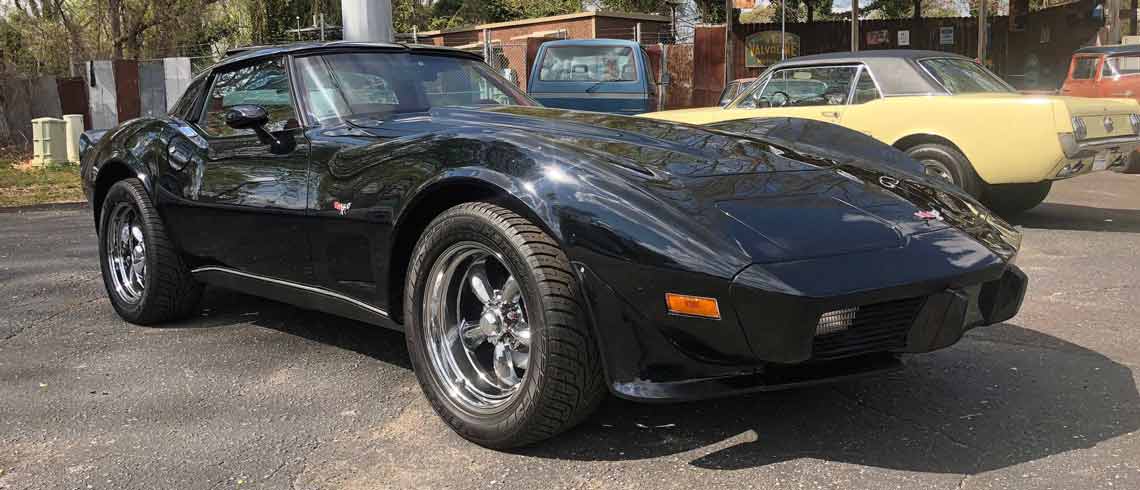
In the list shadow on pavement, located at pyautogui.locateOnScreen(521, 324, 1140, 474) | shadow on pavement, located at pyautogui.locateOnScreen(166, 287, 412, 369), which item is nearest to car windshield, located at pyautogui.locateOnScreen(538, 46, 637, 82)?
shadow on pavement, located at pyautogui.locateOnScreen(166, 287, 412, 369)

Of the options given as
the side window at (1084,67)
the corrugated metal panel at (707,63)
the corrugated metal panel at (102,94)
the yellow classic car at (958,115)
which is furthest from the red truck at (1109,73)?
the corrugated metal panel at (102,94)

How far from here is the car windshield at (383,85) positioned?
12.2ft

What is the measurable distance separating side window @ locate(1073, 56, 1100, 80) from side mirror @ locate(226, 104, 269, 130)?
1258 cm

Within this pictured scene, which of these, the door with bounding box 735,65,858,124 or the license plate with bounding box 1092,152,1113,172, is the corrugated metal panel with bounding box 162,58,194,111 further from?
the license plate with bounding box 1092,152,1113,172

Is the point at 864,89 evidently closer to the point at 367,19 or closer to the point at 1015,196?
the point at 1015,196

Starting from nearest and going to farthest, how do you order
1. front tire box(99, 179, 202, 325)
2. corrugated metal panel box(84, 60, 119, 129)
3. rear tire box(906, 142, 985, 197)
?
1. front tire box(99, 179, 202, 325)
2. rear tire box(906, 142, 985, 197)
3. corrugated metal panel box(84, 60, 119, 129)

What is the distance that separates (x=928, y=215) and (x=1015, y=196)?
5.39 meters

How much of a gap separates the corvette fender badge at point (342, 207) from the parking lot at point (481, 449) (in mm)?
650

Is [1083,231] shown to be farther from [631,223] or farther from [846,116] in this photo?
[631,223]

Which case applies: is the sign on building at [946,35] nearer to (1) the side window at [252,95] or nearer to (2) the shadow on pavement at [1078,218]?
(2) the shadow on pavement at [1078,218]

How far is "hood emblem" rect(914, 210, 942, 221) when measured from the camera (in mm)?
2912

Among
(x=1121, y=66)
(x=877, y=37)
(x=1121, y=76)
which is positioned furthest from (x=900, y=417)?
(x=877, y=37)

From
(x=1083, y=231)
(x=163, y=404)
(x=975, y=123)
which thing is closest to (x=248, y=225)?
(x=163, y=404)

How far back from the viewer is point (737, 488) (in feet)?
8.36
